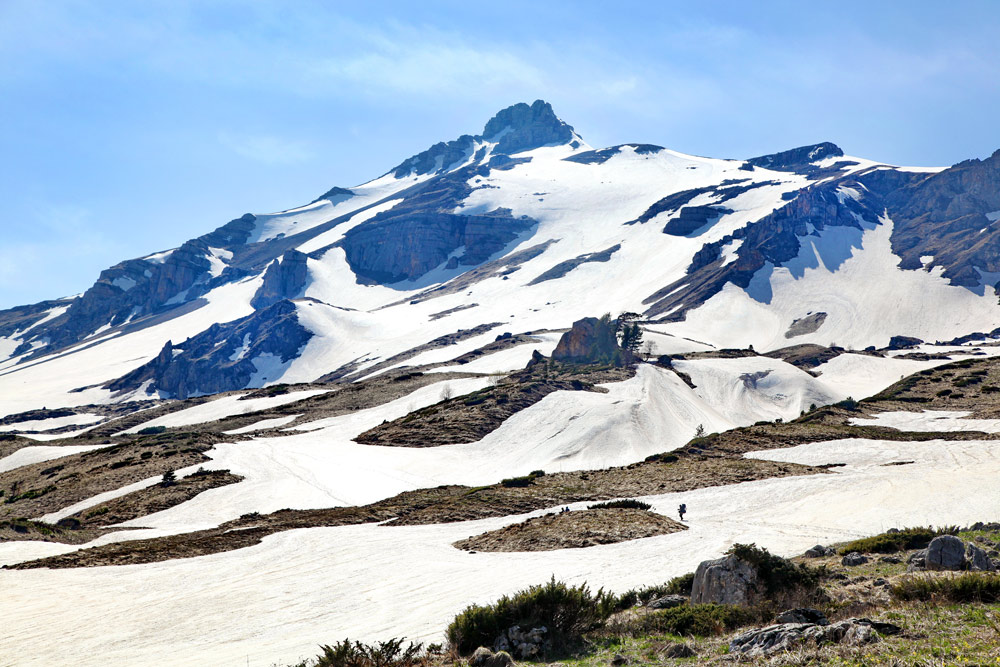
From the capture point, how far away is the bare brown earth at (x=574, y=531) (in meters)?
23.8

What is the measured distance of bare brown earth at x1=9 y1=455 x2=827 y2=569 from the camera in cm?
2470

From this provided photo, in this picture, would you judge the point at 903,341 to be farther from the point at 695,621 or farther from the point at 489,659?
the point at 489,659

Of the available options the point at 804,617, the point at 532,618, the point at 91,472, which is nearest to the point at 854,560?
the point at 804,617

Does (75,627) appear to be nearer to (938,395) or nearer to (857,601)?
(857,601)

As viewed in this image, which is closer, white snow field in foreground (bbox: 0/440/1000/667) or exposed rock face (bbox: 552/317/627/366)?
white snow field in foreground (bbox: 0/440/1000/667)

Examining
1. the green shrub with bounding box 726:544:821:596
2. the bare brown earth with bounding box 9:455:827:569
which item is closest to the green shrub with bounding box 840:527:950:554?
the green shrub with bounding box 726:544:821:596

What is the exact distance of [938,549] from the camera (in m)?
14.3

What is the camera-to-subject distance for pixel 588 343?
108312 millimetres

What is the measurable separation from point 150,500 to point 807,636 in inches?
1668

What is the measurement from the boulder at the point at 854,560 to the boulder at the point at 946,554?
251cm

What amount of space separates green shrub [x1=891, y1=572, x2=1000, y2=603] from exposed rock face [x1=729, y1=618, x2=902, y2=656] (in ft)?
7.60

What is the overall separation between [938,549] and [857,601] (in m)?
3.01

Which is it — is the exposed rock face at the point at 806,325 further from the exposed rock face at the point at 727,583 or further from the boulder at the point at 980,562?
the exposed rock face at the point at 727,583

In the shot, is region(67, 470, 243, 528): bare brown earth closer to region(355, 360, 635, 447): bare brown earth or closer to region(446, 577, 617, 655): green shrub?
region(355, 360, 635, 447): bare brown earth
